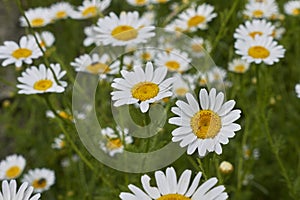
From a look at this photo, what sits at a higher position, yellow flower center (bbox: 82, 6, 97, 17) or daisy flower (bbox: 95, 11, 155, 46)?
yellow flower center (bbox: 82, 6, 97, 17)

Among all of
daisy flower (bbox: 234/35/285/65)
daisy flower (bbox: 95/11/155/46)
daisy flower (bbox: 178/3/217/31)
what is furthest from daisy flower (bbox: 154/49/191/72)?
daisy flower (bbox: 234/35/285/65)

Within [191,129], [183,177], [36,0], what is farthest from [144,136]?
[36,0]

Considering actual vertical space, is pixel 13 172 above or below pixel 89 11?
below

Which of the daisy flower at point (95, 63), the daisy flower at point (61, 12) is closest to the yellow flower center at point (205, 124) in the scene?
the daisy flower at point (95, 63)

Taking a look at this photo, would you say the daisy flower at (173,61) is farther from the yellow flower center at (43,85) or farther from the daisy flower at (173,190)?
the daisy flower at (173,190)

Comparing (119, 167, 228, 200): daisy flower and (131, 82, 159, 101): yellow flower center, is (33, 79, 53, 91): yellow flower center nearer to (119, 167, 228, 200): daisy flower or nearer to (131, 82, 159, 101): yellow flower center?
(131, 82, 159, 101): yellow flower center

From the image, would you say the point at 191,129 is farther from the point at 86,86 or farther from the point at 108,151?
the point at 86,86

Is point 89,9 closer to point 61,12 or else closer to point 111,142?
point 61,12

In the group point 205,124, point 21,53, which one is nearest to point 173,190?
point 205,124
